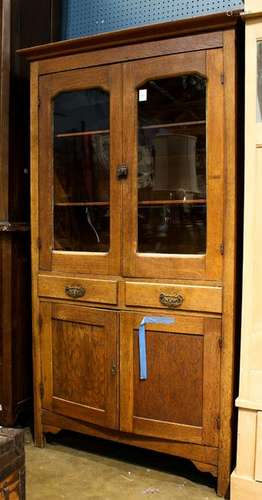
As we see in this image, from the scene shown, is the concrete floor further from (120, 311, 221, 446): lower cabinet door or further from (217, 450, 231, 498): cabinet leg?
(120, 311, 221, 446): lower cabinet door

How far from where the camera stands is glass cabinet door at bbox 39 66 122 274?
2129mm

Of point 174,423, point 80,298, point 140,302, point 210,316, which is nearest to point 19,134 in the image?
point 80,298

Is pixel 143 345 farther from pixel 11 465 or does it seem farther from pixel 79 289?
pixel 11 465

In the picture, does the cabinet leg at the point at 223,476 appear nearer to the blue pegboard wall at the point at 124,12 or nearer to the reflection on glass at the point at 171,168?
the reflection on glass at the point at 171,168

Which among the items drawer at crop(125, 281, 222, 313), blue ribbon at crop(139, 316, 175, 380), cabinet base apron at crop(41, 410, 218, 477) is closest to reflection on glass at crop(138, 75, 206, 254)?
drawer at crop(125, 281, 222, 313)

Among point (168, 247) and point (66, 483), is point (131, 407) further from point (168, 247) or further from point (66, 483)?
point (168, 247)

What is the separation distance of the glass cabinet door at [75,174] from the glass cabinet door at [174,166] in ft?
0.43

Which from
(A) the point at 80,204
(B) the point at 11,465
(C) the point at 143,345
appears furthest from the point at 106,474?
(A) the point at 80,204

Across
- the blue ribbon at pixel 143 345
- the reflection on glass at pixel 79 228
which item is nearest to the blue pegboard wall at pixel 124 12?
the reflection on glass at pixel 79 228

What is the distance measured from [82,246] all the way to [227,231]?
700 millimetres

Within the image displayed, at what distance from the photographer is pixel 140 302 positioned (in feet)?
A: 6.62

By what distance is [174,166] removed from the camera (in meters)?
2.07

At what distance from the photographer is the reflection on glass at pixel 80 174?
216cm

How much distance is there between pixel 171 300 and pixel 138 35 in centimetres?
107
